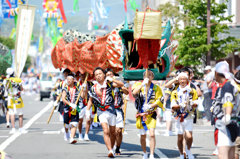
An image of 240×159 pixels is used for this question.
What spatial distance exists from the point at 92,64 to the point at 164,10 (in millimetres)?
18143

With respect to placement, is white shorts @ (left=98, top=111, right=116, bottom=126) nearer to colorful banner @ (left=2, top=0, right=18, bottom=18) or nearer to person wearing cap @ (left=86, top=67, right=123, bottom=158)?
person wearing cap @ (left=86, top=67, right=123, bottom=158)

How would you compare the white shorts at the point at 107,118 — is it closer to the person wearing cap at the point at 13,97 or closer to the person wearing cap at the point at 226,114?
the person wearing cap at the point at 226,114

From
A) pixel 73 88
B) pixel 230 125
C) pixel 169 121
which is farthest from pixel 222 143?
pixel 169 121

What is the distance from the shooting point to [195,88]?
967 cm

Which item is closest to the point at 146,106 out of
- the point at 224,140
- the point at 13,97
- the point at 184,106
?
the point at 184,106

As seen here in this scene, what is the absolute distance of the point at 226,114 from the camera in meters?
6.64

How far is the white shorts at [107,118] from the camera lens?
10118 millimetres

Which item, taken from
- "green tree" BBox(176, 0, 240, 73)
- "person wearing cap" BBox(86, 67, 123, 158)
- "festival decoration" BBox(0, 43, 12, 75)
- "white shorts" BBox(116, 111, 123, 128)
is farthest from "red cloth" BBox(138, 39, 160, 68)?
"green tree" BBox(176, 0, 240, 73)

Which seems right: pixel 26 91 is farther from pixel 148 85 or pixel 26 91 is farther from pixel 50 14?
pixel 148 85

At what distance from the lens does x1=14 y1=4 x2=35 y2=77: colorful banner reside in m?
15.2

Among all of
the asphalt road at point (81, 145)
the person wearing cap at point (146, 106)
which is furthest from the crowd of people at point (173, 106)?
the asphalt road at point (81, 145)

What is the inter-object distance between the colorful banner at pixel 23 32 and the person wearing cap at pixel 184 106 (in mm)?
7202

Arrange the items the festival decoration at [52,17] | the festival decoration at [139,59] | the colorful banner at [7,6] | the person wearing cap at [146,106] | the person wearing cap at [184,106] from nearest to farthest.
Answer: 1. the person wearing cap at [184,106]
2. the person wearing cap at [146,106]
3. the festival decoration at [139,59]
4. the colorful banner at [7,6]
5. the festival decoration at [52,17]

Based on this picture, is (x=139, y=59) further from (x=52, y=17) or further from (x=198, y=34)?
(x=52, y=17)
